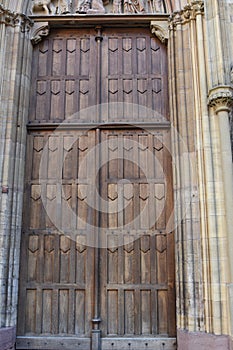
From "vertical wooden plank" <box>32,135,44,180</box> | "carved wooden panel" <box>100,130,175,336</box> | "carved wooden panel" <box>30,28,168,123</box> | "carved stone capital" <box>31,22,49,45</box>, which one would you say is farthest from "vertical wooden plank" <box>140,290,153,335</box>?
"carved stone capital" <box>31,22,49,45</box>

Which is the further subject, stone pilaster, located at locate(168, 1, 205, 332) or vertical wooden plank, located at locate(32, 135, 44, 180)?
vertical wooden plank, located at locate(32, 135, 44, 180)

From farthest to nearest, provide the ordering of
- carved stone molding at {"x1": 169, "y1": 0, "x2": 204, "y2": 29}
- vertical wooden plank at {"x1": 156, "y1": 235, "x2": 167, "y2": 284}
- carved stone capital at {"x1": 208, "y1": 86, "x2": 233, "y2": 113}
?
1. carved stone molding at {"x1": 169, "y1": 0, "x2": 204, "y2": 29}
2. vertical wooden plank at {"x1": 156, "y1": 235, "x2": 167, "y2": 284}
3. carved stone capital at {"x1": 208, "y1": 86, "x2": 233, "y2": 113}

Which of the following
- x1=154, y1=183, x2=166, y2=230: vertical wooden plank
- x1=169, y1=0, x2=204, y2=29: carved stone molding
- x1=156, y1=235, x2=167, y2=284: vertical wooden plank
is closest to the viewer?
x1=156, y1=235, x2=167, y2=284: vertical wooden plank

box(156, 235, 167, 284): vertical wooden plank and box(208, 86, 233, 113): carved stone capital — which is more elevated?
box(208, 86, 233, 113): carved stone capital

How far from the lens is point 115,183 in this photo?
5.59 metres

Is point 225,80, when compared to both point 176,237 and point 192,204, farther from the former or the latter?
point 176,237

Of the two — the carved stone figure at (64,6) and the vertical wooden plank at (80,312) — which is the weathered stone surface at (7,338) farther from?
the carved stone figure at (64,6)

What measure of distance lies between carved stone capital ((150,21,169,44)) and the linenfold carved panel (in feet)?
0.81

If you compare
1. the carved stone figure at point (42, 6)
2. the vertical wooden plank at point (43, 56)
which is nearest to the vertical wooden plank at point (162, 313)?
the vertical wooden plank at point (43, 56)

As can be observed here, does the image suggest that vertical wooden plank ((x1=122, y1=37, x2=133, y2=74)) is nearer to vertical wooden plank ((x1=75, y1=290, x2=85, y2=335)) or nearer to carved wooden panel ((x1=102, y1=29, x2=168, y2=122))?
carved wooden panel ((x1=102, y1=29, x2=168, y2=122))

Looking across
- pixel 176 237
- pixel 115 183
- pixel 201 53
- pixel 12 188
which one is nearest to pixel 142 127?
pixel 115 183

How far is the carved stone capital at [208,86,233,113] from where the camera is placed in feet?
16.5

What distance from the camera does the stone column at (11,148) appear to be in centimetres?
506

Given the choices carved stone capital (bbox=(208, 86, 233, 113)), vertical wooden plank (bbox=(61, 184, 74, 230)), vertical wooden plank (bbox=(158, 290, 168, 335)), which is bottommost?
vertical wooden plank (bbox=(158, 290, 168, 335))
